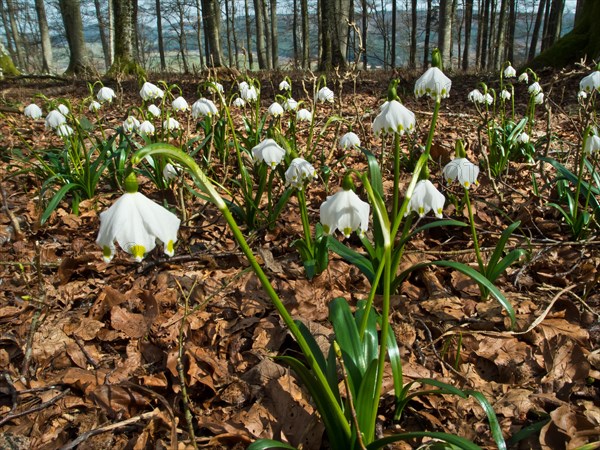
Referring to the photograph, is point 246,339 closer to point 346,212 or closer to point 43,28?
point 346,212

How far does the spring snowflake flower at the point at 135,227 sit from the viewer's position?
946 millimetres

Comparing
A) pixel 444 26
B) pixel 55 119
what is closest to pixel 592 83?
pixel 55 119

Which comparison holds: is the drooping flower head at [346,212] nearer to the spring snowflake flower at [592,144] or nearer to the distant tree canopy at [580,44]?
the spring snowflake flower at [592,144]

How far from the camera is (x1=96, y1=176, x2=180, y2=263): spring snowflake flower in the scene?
946 millimetres

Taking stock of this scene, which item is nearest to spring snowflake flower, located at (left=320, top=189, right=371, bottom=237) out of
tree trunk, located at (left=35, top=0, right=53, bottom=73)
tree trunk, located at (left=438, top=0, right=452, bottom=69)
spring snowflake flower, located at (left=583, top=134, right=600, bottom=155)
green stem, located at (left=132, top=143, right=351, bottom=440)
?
green stem, located at (left=132, top=143, right=351, bottom=440)

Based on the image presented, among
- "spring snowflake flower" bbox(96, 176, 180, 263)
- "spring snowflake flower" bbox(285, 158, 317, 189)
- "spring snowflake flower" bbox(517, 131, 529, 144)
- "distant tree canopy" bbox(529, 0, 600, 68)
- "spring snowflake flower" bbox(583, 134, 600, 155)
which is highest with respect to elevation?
"distant tree canopy" bbox(529, 0, 600, 68)

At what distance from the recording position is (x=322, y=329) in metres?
1.77

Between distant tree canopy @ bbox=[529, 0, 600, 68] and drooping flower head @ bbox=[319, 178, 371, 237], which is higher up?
distant tree canopy @ bbox=[529, 0, 600, 68]

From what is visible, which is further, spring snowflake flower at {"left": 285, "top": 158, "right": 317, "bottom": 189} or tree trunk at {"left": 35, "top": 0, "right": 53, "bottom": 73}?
tree trunk at {"left": 35, "top": 0, "right": 53, "bottom": 73}

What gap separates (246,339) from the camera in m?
1.83

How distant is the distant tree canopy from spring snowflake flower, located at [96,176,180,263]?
7.72 meters

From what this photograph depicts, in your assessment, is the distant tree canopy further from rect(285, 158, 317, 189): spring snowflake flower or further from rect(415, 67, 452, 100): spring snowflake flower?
rect(285, 158, 317, 189): spring snowflake flower

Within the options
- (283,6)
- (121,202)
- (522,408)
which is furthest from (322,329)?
(283,6)

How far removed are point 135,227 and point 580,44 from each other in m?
8.19
